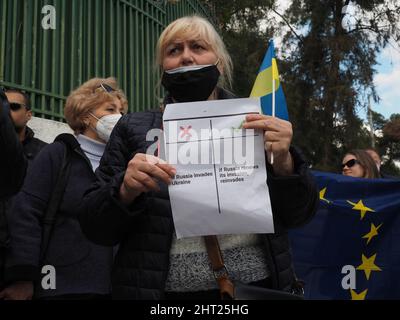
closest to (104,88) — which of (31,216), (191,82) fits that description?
(31,216)

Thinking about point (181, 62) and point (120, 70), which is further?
point (120, 70)

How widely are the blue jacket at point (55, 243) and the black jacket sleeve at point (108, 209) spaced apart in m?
0.88

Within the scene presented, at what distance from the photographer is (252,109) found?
1949 mm

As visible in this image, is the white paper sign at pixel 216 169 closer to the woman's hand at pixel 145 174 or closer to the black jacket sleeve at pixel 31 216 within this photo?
the woman's hand at pixel 145 174

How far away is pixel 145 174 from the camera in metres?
1.84

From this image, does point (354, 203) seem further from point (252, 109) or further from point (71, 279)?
point (252, 109)

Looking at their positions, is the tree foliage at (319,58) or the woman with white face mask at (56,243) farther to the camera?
the tree foliage at (319,58)

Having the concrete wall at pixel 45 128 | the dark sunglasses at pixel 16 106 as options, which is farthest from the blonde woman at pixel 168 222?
the concrete wall at pixel 45 128

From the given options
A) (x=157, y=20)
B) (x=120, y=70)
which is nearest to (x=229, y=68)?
(x=120, y=70)

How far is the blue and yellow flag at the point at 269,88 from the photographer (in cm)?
219

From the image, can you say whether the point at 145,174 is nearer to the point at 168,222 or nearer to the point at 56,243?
the point at 168,222

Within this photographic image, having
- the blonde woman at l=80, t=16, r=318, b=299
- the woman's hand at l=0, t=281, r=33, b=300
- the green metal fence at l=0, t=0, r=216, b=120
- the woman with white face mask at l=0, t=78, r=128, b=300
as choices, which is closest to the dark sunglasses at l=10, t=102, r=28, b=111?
the green metal fence at l=0, t=0, r=216, b=120

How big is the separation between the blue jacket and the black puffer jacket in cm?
89
